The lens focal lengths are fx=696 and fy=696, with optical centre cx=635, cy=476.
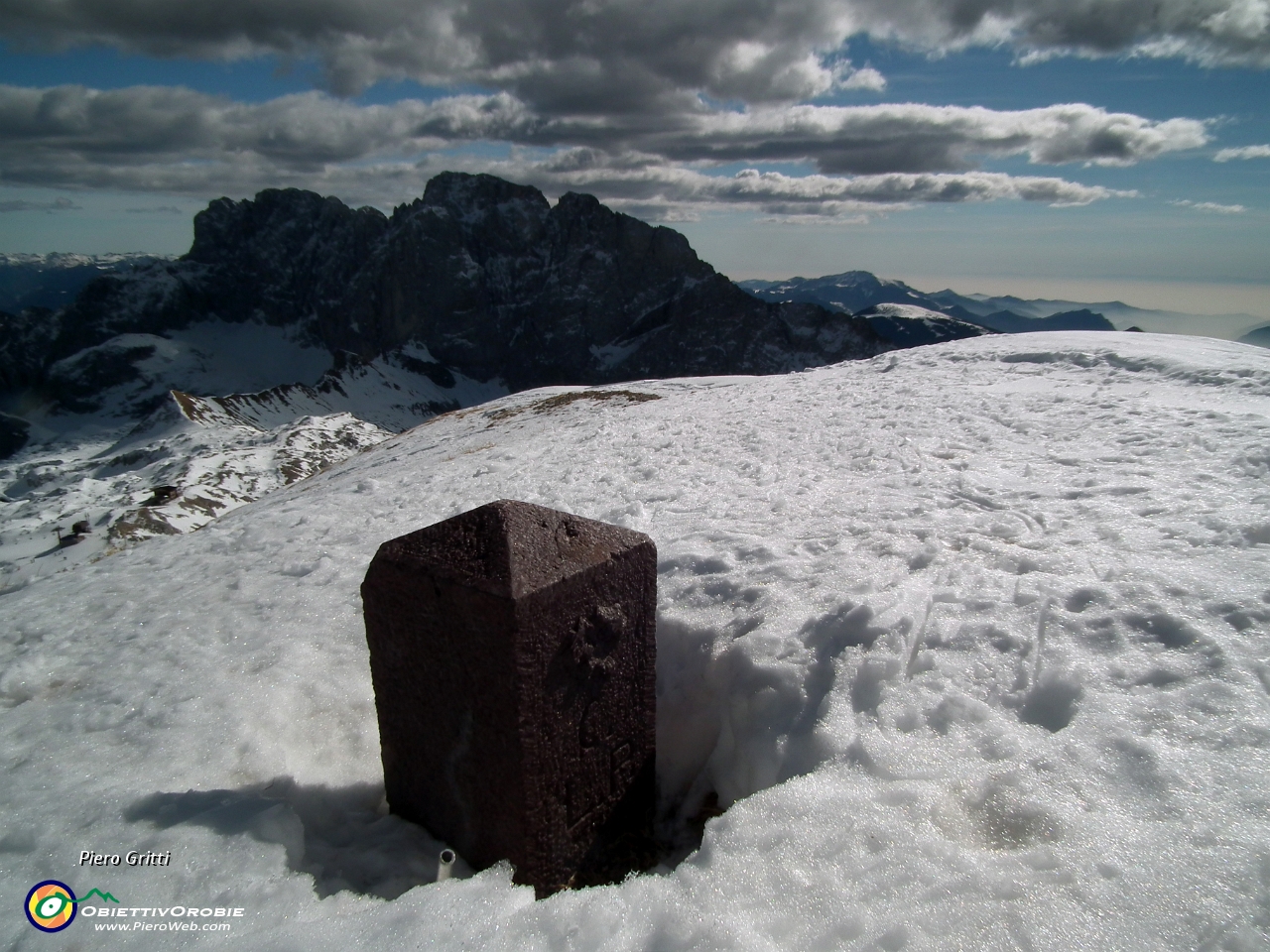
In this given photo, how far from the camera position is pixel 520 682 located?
4328 millimetres

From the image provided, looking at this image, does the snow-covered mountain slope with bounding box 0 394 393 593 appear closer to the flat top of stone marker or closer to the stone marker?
Answer: the stone marker

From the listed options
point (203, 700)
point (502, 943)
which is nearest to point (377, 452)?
point (203, 700)

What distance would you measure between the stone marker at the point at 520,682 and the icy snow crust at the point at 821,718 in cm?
48

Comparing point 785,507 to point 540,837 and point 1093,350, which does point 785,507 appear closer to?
point 540,837

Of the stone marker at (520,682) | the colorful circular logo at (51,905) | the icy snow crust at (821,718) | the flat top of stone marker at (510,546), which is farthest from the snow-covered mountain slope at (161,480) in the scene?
the flat top of stone marker at (510,546)

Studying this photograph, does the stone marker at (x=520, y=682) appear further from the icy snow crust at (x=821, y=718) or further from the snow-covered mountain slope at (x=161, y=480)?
the snow-covered mountain slope at (x=161, y=480)

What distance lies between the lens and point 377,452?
2827 centimetres

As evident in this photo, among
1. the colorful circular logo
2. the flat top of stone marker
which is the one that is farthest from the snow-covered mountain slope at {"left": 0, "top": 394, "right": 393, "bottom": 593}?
the flat top of stone marker

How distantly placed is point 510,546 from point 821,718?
9.37 feet

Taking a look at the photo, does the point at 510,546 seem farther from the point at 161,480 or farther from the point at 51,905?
the point at 161,480

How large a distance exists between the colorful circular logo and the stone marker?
6.58ft

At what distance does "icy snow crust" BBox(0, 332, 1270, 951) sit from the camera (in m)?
3.82

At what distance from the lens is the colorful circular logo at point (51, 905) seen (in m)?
4.02

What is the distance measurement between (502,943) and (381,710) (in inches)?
89.3
